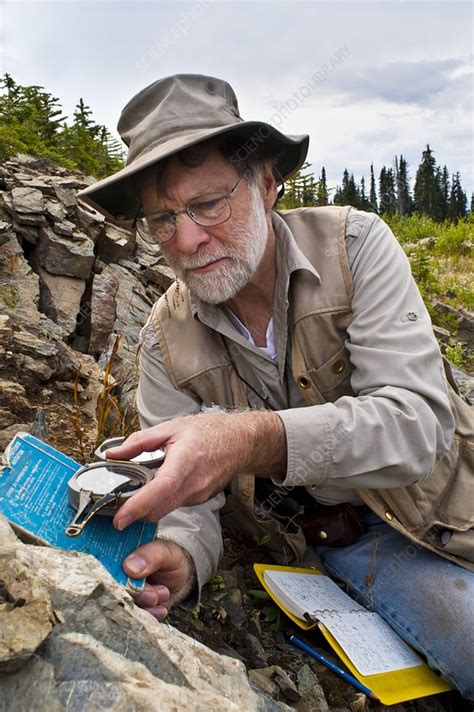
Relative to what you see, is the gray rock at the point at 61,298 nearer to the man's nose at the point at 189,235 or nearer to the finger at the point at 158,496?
the man's nose at the point at 189,235

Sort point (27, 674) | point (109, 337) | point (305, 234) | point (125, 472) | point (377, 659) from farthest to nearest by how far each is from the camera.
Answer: point (109, 337) < point (305, 234) < point (377, 659) < point (125, 472) < point (27, 674)

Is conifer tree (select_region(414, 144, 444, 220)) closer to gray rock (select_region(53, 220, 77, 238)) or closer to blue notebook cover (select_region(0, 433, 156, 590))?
gray rock (select_region(53, 220, 77, 238))

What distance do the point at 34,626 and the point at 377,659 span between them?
7.11ft

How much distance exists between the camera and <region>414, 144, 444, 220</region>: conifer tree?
62.0 m

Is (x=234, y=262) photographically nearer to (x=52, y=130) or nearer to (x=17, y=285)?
(x=17, y=285)

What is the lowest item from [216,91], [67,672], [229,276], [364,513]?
[364,513]

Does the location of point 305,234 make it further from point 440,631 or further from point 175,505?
point 440,631

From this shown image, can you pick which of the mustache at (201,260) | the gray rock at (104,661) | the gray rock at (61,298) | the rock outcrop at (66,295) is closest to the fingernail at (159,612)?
the gray rock at (104,661)

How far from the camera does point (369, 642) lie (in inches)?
123

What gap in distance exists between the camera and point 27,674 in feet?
4.55

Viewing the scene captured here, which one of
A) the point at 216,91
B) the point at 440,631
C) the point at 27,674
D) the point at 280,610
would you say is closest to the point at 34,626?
the point at 27,674

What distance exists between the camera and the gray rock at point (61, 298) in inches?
256

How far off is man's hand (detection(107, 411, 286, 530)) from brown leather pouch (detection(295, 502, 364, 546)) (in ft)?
3.94

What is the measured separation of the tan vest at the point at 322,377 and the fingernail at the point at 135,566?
1183 millimetres
